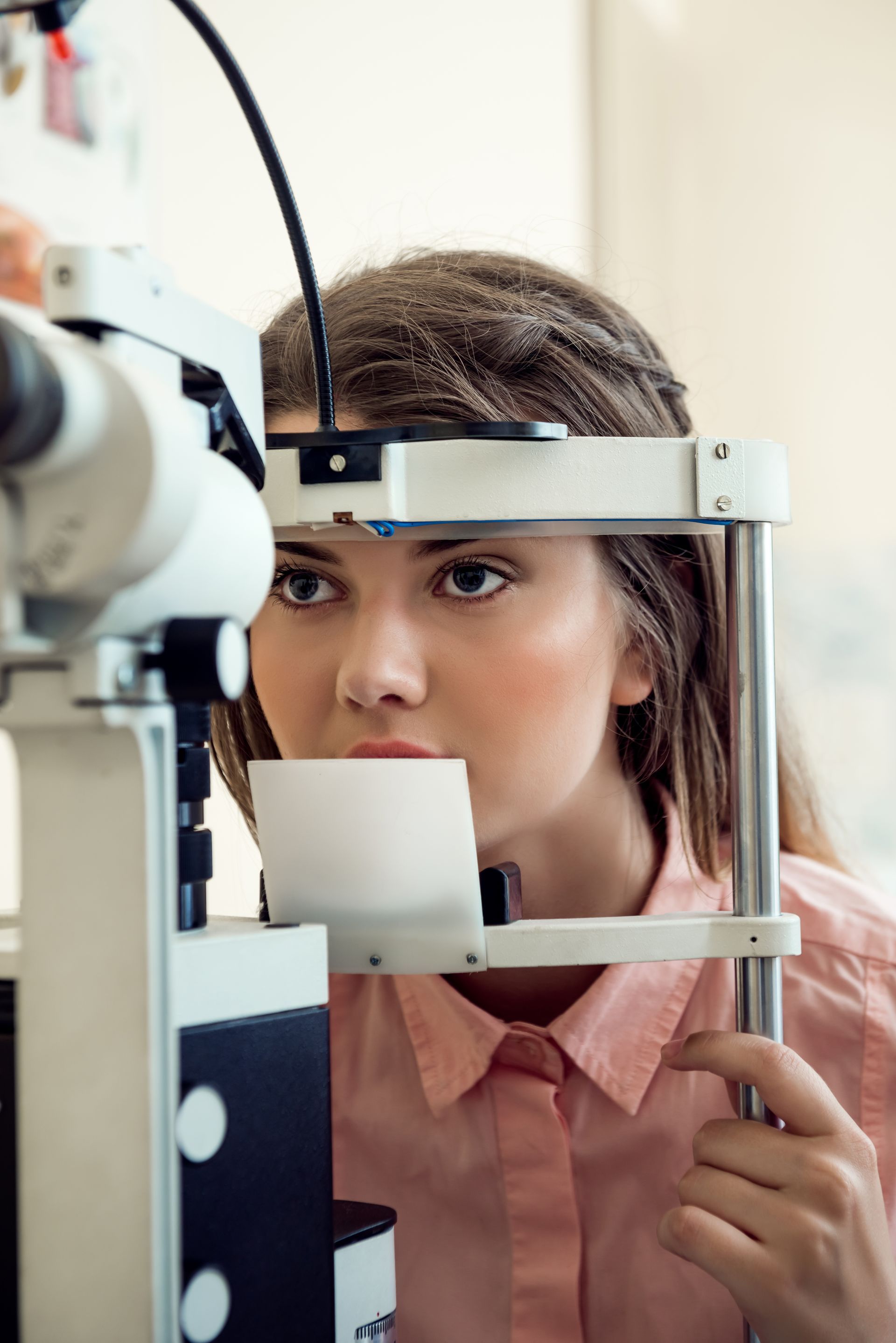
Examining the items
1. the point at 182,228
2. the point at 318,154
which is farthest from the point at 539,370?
the point at 318,154

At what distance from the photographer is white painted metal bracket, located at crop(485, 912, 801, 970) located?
0.60m

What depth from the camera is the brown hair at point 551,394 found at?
2.59 ft

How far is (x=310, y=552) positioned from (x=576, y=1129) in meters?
0.45

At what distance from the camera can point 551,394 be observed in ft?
2.62

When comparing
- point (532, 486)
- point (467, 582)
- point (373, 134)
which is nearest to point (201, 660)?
point (532, 486)

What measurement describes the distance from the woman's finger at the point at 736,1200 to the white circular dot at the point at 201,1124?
11.3 inches

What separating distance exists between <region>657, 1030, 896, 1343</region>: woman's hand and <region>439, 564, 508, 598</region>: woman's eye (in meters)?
0.30

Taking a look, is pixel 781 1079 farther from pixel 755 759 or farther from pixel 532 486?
pixel 532 486

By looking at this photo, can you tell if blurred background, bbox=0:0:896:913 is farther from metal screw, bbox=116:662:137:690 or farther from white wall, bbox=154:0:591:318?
metal screw, bbox=116:662:137:690

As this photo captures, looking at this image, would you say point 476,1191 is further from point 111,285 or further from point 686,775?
point 111,285

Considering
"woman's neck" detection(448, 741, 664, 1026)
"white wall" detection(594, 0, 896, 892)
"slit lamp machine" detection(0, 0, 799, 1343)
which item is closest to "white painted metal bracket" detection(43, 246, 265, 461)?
"slit lamp machine" detection(0, 0, 799, 1343)

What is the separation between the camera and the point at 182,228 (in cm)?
132

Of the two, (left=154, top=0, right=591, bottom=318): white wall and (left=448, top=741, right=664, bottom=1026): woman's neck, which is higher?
(left=154, top=0, right=591, bottom=318): white wall

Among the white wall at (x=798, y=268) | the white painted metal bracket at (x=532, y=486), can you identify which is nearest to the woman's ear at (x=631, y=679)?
the white painted metal bracket at (x=532, y=486)
